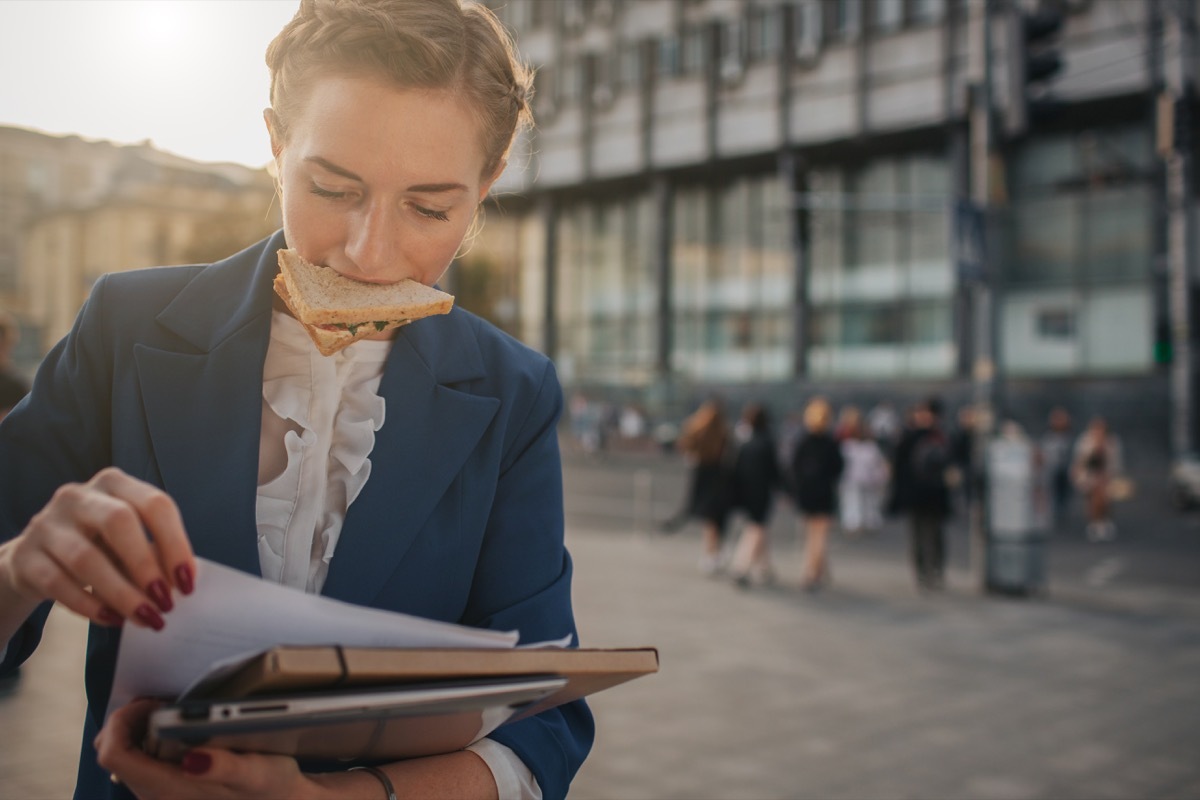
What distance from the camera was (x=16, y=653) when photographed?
1307 mm

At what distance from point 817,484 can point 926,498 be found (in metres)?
1.16

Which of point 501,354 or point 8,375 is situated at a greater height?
point 8,375

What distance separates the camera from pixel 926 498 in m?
11.2

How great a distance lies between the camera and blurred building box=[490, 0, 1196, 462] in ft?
94.6

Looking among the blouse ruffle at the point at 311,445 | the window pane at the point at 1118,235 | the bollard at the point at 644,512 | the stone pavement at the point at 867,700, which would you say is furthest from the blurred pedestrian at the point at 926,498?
the window pane at the point at 1118,235

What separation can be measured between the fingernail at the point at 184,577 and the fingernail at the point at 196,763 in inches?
6.7

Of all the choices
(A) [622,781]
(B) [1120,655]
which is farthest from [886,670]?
(A) [622,781]

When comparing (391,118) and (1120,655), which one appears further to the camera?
(1120,655)

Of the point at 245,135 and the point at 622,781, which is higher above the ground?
the point at 245,135

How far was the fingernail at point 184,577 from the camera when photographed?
3.37 feet

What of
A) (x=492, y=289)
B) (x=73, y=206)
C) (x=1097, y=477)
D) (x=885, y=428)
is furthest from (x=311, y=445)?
(x=492, y=289)

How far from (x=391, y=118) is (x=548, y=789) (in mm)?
936

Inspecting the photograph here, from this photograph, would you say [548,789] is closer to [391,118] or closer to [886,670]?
[391,118]

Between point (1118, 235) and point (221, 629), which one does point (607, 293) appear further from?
point (221, 629)
